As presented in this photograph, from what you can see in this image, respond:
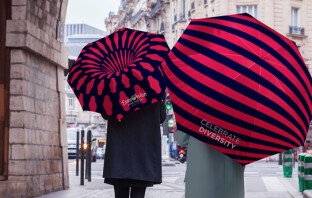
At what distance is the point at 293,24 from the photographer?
43375 mm

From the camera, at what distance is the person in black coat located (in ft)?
18.9

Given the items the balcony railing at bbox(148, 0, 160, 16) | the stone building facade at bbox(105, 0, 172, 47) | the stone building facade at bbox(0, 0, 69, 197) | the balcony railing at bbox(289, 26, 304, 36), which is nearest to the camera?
the stone building facade at bbox(0, 0, 69, 197)

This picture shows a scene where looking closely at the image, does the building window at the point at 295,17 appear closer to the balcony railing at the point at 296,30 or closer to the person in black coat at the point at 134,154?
the balcony railing at the point at 296,30

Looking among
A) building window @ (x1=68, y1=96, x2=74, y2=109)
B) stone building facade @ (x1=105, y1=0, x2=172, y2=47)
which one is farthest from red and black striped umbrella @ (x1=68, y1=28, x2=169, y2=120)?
building window @ (x1=68, y1=96, x2=74, y2=109)

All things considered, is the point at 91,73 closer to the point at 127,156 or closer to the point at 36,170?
the point at 127,156

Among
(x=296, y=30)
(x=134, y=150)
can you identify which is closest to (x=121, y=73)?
(x=134, y=150)

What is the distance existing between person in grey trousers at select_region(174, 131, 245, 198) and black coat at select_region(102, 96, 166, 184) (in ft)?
2.28

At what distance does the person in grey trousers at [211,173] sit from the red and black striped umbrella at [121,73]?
889mm

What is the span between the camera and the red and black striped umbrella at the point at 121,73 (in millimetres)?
5852

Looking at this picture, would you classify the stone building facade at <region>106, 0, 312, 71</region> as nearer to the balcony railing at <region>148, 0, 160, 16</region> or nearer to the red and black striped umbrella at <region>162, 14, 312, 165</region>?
the balcony railing at <region>148, 0, 160, 16</region>

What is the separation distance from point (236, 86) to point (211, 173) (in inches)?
34.3

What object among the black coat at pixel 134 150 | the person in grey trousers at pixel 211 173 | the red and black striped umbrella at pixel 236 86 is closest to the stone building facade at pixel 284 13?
the black coat at pixel 134 150

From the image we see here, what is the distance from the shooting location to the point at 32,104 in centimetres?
1102

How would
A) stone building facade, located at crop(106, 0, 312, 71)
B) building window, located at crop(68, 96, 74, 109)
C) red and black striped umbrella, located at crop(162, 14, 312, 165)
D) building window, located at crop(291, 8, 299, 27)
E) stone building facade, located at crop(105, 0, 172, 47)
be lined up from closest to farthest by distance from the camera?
red and black striped umbrella, located at crop(162, 14, 312, 165) < stone building facade, located at crop(106, 0, 312, 71) < building window, located at crop(291, 8, 299, 27) < stone building facade, located at crop(105, 0, 172, 47) < building window, located at crop(68, 96, 74, 109)
